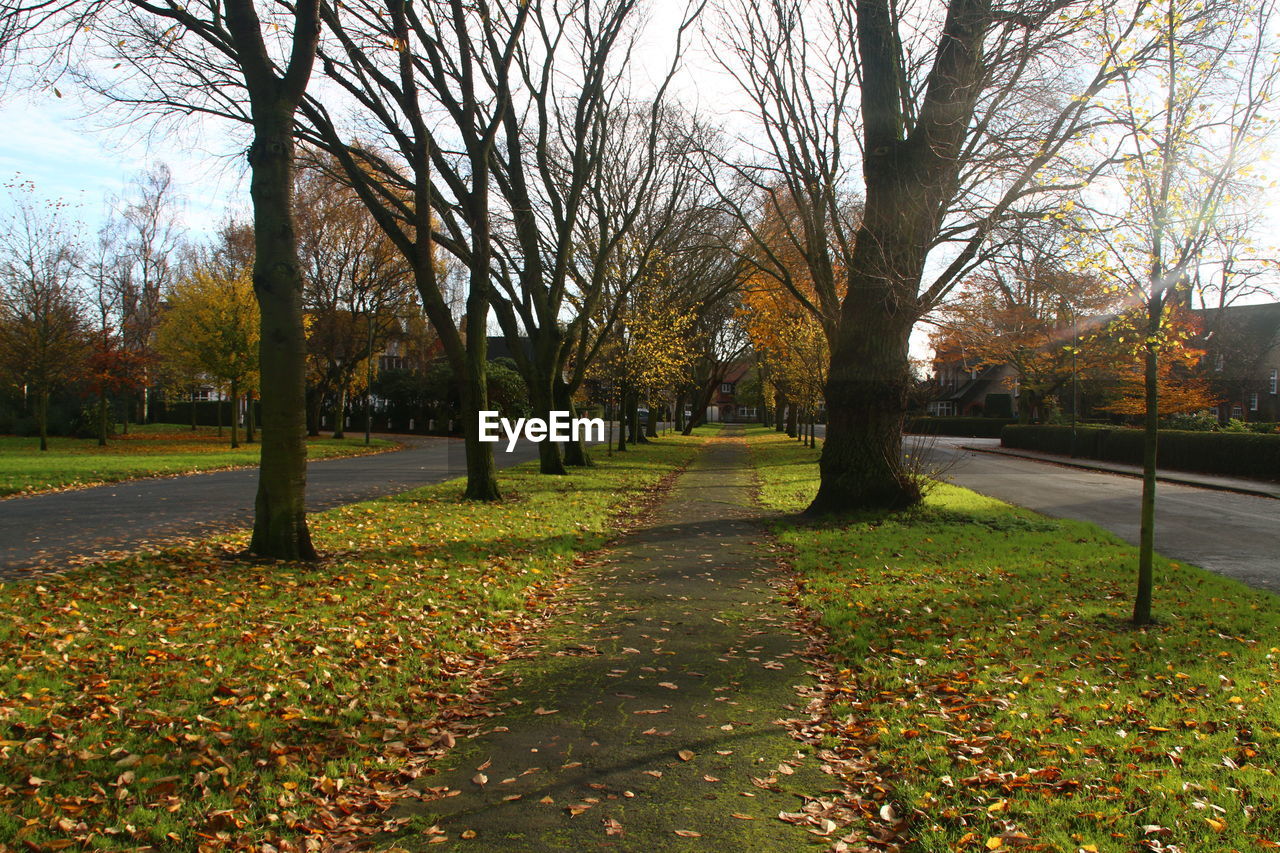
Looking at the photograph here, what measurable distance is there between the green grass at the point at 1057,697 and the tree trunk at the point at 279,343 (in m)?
5.67

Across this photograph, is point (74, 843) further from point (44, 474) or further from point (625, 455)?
point (625, 455)

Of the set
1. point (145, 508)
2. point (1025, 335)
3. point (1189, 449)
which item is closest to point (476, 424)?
point (145, 508)

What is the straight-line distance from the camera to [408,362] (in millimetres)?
58750

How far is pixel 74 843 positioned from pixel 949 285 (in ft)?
45.8

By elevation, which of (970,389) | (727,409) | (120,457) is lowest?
(120,457)

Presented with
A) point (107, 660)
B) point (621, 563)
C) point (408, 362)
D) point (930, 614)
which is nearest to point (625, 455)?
point (621, 563)

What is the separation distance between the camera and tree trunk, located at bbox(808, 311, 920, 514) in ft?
45.3

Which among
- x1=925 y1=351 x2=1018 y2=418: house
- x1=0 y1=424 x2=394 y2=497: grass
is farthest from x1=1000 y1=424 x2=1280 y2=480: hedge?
x1=925 y1=351 x2=1018 y2=418: house

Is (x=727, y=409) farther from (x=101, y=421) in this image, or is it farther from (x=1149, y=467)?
(x=1149, y=467)

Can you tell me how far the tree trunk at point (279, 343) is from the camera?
28.3 feet

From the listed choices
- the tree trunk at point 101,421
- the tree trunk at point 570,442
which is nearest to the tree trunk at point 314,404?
the tree trunk at point 101,421

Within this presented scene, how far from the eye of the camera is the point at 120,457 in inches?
989

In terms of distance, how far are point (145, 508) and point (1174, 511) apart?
18.9m

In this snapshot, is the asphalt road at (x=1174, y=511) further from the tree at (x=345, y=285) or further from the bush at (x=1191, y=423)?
the tree at (x=345, y=285)
